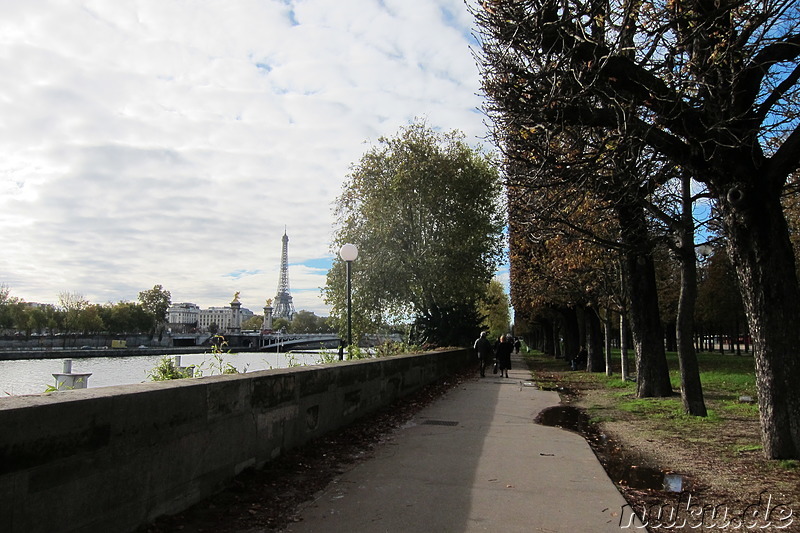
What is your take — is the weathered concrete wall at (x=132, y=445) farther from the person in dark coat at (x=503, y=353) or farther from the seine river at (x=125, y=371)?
the person in dark coat at (x=503, y=353)

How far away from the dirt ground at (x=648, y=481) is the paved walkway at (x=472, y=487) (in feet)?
0.80

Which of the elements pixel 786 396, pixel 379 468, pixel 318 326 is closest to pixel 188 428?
pixel 379 468

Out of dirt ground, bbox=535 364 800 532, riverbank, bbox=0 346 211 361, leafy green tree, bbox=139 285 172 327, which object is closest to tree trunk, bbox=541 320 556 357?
riverbank, bbox=0 346 211 361

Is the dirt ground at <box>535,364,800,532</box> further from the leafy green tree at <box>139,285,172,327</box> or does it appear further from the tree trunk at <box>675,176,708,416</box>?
the leafy green tree at <box>139,285,172,327</box>

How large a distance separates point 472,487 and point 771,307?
412 cm

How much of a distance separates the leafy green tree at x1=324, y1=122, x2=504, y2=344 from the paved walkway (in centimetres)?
2130

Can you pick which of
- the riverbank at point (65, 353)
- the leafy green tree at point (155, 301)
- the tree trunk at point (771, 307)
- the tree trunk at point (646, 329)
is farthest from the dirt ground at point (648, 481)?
the leafy green tree at point (155, 301)

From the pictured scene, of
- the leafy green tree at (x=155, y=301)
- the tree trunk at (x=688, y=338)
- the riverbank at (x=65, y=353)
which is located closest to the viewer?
the tree trunk at (x=688, y=338)

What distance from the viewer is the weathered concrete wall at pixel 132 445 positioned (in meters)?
3.03

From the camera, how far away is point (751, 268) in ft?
22.6

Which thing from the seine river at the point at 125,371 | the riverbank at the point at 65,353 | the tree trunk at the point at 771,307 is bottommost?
the riverbank at the point at 65,353

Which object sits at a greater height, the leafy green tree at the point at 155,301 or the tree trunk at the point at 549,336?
the leafy green tree at the point at 155,301

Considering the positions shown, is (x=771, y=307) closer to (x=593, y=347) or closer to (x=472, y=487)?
(x=472, y=487)

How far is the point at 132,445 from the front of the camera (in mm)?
3787
